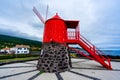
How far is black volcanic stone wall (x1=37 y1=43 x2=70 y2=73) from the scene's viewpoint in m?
12.1

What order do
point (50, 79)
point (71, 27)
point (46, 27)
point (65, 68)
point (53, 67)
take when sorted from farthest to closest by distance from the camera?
point (71, 27) → point (46, 27) → point (65, 68) → point (53, 67) → point (50, 79)

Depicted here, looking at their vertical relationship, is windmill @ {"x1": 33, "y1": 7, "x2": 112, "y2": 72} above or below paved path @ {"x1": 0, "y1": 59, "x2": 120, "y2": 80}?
above

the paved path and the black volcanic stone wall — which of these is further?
the black volcanic stone wall

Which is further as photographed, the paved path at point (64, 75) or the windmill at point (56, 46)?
the windmill at point (56, 46)

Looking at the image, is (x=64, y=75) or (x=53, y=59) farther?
(x=53, y=59)

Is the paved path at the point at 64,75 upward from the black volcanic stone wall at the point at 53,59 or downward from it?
downward

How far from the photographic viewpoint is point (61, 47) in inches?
516

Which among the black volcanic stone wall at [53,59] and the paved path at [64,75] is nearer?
the paved path at [64,75]

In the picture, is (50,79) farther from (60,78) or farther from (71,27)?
(71,27)

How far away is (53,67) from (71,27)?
6.17 metres

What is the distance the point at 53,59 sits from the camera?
12289 mm

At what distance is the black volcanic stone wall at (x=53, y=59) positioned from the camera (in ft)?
39.8

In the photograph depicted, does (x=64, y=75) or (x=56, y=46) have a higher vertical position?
(x=56, y=46)

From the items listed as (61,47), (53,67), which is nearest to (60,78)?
(53,67)
